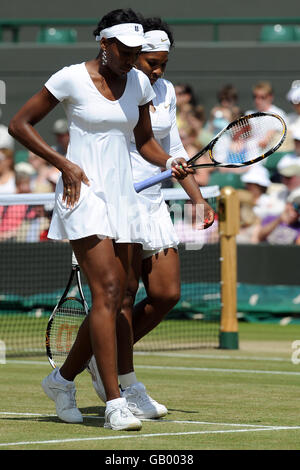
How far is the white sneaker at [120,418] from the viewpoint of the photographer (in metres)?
5.50

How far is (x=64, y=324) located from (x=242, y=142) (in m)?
1.50

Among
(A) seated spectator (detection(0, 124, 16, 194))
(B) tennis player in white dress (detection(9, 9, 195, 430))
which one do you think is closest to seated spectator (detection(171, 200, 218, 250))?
(A) seated spectator (detection(0, 124, 16, 194))

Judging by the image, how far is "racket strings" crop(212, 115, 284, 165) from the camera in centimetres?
625

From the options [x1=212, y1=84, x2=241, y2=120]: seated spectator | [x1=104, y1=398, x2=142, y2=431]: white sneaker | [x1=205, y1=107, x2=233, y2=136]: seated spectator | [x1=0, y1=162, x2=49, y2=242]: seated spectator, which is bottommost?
[x1=104, y1=398, x2=142, y2=431]: white sneaker

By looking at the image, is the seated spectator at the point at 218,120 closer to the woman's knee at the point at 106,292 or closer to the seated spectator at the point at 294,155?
the seated spectator at the point at 294,155

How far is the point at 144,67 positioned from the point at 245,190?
23.4 feet

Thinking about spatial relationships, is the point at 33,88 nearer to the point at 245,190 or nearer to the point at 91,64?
the point at 245,190

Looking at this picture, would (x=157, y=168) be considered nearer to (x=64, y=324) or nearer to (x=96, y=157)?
(x=96, y=157)

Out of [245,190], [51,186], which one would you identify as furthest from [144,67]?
[51,186]

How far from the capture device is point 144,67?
6.57 metres

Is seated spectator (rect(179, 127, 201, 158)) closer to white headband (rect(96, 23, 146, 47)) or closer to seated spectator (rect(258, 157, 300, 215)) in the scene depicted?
seated spectator (rect(258, 157, 300, 215))

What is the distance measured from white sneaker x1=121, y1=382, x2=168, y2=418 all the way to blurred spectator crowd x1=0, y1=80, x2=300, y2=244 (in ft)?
20.1

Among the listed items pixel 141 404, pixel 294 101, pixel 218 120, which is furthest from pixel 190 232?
pixel 141 404

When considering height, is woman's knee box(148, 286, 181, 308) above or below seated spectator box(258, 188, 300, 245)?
below
